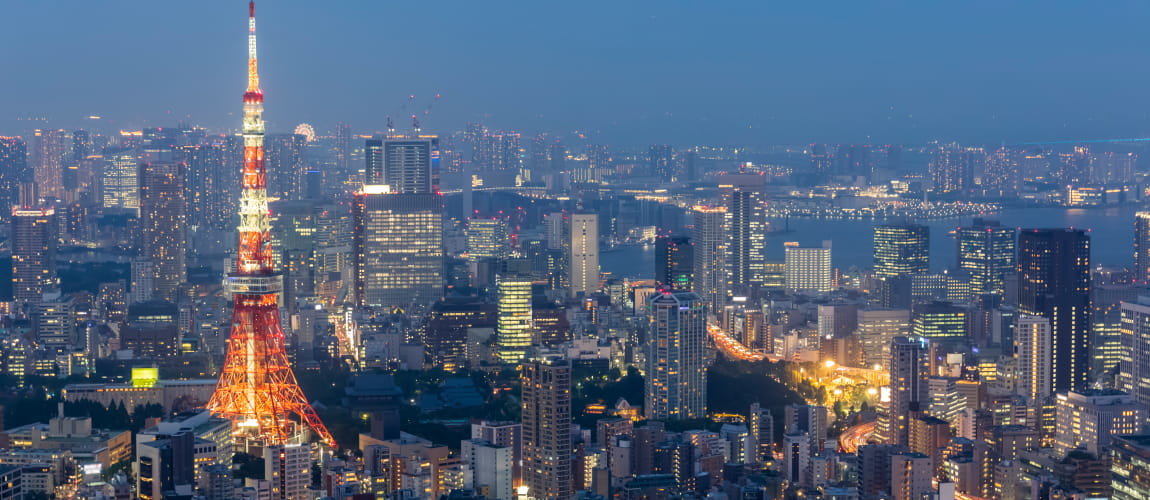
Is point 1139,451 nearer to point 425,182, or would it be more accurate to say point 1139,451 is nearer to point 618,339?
point 618,339

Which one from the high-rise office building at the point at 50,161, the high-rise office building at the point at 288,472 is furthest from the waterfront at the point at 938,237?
the high-rise office building at the point at 288,472

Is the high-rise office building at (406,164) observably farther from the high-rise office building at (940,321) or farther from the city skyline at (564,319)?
the high-rise office building at (940,321)

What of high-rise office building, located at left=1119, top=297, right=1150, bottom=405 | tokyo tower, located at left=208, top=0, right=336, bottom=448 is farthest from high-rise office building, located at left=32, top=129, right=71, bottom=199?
high-rise office building, located at left=1119, top=297, right=1150, bottom=405

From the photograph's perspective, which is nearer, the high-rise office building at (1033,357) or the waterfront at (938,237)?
the high-rise office building at (1033,357)

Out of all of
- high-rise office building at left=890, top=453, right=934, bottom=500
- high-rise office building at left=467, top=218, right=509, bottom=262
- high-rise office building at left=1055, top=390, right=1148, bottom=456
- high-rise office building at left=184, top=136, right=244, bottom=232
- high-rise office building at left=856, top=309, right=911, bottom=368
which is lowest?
high-rise office building at left=890, top=453, right=934, bottom=500

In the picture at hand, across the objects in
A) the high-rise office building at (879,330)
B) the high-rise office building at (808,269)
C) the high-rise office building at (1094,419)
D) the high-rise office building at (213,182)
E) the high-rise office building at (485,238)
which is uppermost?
the high-rise office building at (213,182)

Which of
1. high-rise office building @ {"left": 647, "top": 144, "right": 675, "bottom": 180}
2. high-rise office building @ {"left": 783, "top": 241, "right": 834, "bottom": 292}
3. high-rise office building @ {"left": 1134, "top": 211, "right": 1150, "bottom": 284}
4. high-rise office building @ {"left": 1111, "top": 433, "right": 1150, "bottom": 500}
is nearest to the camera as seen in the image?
high-rise office building @ {"left": 1111, "top": 433, "right": 1150, "bottom": 500}

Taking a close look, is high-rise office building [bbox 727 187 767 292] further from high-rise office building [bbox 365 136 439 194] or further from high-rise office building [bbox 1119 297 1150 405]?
high-rise office building [bbox 1119 297 1150 405]

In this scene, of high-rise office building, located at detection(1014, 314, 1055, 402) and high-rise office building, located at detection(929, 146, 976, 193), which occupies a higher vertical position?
high-rise office building, located at detection(929, 146, 976, 193)
